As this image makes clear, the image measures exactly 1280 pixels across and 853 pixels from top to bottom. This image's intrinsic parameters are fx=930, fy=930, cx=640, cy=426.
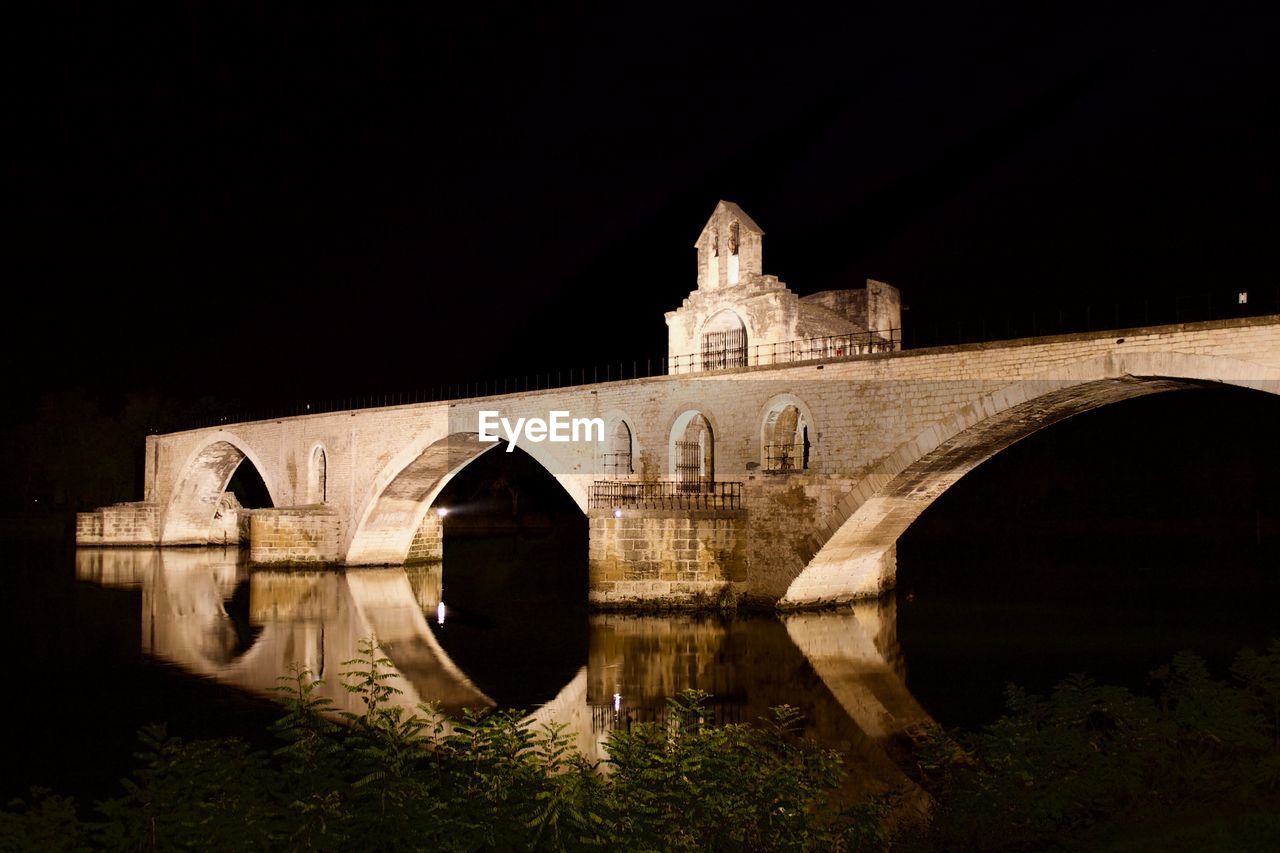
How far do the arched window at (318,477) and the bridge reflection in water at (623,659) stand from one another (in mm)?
8632

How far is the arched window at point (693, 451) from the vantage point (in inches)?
885

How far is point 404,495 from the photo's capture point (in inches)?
1292

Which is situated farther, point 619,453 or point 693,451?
point 619,453

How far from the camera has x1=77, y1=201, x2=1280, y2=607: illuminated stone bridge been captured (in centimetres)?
1570

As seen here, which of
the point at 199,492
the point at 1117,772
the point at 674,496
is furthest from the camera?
the point at 199,492

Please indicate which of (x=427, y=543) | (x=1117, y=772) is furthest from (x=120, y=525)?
(x=1117, y=772)

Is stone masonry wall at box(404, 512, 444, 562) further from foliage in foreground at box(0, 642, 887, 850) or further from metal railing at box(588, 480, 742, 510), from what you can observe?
foliage in foreground at box(0, 642, 887, 850)

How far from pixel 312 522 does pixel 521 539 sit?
10315mm

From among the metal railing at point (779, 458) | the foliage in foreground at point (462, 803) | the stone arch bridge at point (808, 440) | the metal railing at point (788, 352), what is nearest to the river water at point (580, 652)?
the stone arch bridge at point (808, 440)

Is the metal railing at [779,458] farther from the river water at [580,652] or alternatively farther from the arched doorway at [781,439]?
the river water at [580,652]

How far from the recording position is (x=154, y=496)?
1839 inches

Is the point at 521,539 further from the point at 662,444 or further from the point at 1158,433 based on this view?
the point at 1158,433

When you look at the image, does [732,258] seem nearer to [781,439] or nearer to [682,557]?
[781,439]

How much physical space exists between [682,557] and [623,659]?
4.48 metres
